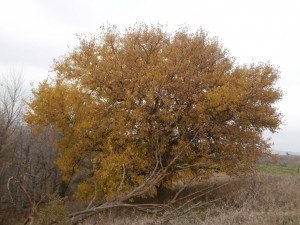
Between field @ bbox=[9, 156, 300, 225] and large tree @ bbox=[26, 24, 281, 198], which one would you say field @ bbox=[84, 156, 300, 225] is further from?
large tree @ bbox=[26, 24, 281, 198]

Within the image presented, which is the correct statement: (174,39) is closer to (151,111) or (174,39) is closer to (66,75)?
(151,111)

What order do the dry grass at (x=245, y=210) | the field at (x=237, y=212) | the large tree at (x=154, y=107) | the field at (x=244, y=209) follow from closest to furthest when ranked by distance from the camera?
the field at (x=237, y=212), the field at (x=244, y=209), the dry grass at (x=245, y=210), the large tree at (x=154, y=107)

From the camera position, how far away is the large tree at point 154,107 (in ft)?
55.0

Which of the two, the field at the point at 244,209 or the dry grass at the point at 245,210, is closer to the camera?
the field at the point at 244,209

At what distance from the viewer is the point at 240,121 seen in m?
17.3

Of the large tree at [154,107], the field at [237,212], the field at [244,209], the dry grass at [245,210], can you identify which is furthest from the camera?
the large tree at [154,107]

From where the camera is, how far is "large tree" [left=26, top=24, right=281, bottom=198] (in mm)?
16766

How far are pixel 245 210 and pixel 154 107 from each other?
922 cm

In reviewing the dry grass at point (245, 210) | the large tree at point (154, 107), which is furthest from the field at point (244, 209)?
the large tree at point (154, 107)

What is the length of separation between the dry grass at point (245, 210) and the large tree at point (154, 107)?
6.76ft

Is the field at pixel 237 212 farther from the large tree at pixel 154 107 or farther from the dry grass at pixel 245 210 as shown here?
the large tree at pixel 154 107

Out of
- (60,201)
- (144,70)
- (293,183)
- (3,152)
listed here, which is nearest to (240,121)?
(293,183)

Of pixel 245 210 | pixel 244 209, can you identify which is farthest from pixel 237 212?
pixel 245 210

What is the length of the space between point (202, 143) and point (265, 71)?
5158 mm
